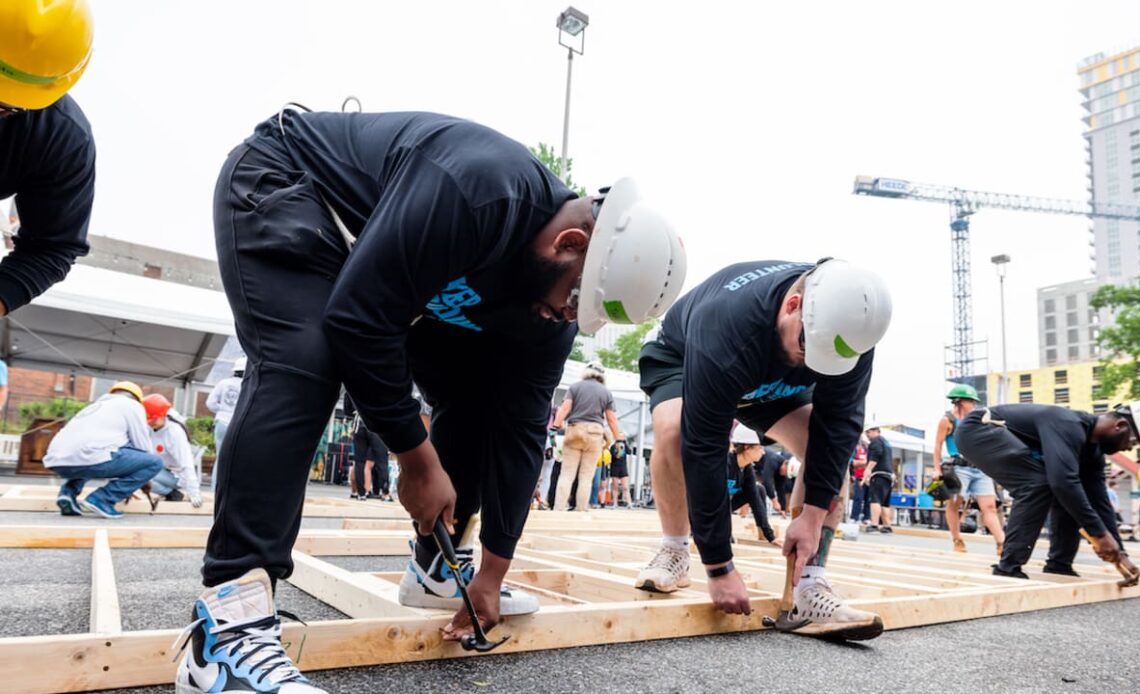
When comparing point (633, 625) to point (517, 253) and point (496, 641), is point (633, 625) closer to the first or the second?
point (496, 641)

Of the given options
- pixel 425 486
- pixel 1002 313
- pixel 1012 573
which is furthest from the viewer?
pixel 1002 313

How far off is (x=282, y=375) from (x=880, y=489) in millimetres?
12175

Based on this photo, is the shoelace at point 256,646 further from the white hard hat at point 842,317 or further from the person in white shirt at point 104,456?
the person in white shirt at point 104,456

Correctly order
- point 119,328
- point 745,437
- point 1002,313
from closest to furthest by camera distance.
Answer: point 745,437
point 119,328
point 1002,313

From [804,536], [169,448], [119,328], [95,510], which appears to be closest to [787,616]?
[804,536]

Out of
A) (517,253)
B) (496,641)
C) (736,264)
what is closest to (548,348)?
(517,253)

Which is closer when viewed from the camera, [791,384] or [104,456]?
[791,384]

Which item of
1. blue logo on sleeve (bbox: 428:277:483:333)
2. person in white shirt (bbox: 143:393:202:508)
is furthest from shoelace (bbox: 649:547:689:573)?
person in white shirt (bbox: 143:393:202:508)

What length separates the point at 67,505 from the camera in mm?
5824

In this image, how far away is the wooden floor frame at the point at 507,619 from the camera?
1551 millimetres

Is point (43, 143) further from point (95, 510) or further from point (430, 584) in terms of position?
point (95, 510)

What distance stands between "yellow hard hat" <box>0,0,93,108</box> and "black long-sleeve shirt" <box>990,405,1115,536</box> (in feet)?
18.2

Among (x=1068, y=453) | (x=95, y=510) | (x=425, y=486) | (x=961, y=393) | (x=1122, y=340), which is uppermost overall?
(x=1122, y=340)

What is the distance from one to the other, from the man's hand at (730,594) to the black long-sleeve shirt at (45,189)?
2276 mm
